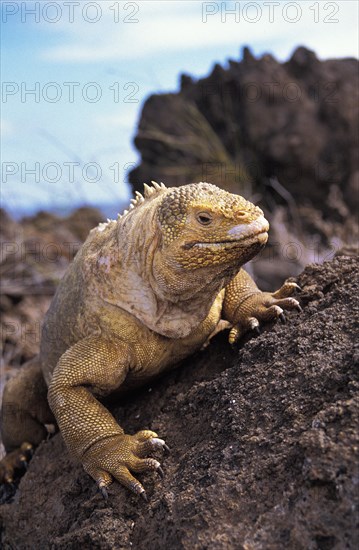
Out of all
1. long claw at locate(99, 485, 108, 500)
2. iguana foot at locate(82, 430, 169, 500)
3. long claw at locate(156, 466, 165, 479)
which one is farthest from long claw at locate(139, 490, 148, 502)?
long claw at locate(99, 485, 108, 500)

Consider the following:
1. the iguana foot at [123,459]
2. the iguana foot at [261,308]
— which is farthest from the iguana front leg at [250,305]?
the iguana foot at [123,459]

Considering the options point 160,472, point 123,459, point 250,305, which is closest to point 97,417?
point 123,459

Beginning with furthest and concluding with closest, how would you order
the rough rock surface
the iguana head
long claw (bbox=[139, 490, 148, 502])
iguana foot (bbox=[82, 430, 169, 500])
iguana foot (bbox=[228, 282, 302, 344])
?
1. iguana foot (bbox=[228, 282, 302, 344])
2. the iguana head
3. iguana foot (bbox=[82, 430, 169, 500])
4. long claw (bbox=[139, 490, 148, 502])
5. the rough rock surface

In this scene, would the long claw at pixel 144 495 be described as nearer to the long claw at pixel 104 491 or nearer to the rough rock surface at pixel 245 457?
the rough rock surface at pixel 245 457

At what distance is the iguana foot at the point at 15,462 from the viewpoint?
5.02 meters

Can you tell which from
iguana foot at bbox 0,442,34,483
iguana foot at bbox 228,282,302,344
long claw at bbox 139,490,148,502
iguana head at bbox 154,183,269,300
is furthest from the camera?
iguana foot at bbox 0,442,34,483

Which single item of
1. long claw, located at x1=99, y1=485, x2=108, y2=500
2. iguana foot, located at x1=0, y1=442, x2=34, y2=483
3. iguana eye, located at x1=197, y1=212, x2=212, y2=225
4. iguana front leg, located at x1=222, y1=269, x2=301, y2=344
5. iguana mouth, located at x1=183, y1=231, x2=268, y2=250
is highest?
iguana eye, located at x1=197, y1=212, x2=212, y2=225

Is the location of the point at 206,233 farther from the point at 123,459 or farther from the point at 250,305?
the point at 123,459

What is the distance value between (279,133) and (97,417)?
7807 mm

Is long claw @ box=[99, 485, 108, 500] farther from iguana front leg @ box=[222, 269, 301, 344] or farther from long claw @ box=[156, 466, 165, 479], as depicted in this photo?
iguana front leg @ box=[222, 269, 301, 344]

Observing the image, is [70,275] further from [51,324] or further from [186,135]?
[186,135]

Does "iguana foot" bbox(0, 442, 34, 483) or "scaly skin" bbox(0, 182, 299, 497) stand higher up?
"scaly skin" bbox(0, 182, 299, 497)

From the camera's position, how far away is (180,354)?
422 centimetres

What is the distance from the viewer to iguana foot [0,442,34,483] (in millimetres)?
5020
